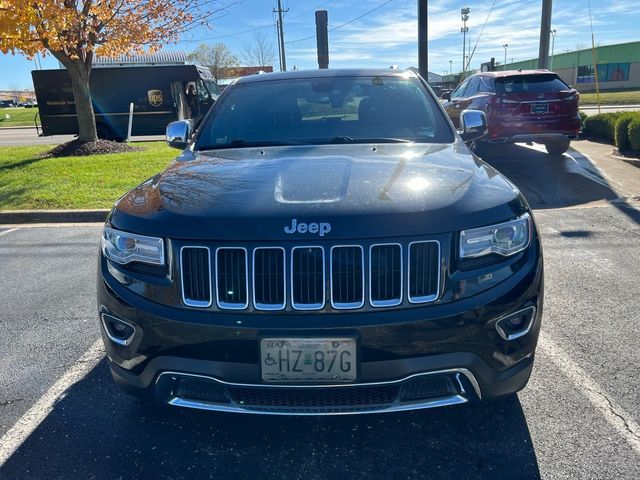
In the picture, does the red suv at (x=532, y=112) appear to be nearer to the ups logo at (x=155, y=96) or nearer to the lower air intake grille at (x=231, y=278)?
the lower air intake grille at (x=231, y=278)

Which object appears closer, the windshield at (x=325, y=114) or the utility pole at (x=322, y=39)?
the windshield at (x=325, y=114)

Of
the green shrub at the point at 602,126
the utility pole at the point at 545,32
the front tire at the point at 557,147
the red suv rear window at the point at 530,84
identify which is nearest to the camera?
the red suv rear window at the point at 530,84

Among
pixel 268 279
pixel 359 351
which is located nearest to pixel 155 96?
pixel 268 279

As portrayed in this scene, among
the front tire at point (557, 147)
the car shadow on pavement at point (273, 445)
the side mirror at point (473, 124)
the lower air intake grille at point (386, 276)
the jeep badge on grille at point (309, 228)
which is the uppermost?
the side mirror at point (473, 124)

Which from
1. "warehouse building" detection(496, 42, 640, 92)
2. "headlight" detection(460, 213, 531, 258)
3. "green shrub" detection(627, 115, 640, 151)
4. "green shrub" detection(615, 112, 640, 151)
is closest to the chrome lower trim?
"headlight" detection(460, 213, 531, 258)

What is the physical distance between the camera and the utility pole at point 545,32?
14297 mm

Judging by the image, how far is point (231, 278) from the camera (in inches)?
85.4

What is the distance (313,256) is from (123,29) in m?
10.3

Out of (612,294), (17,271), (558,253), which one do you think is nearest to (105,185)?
(17,271)

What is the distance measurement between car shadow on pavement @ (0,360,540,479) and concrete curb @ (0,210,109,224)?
5026 mm

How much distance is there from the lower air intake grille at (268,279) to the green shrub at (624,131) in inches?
390

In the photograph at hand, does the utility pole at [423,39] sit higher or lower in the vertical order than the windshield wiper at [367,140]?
higher

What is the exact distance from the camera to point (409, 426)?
260cm

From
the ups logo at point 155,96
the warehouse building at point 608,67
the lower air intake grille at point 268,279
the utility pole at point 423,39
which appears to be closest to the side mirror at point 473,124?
the lower air intake grille at point 268,279
